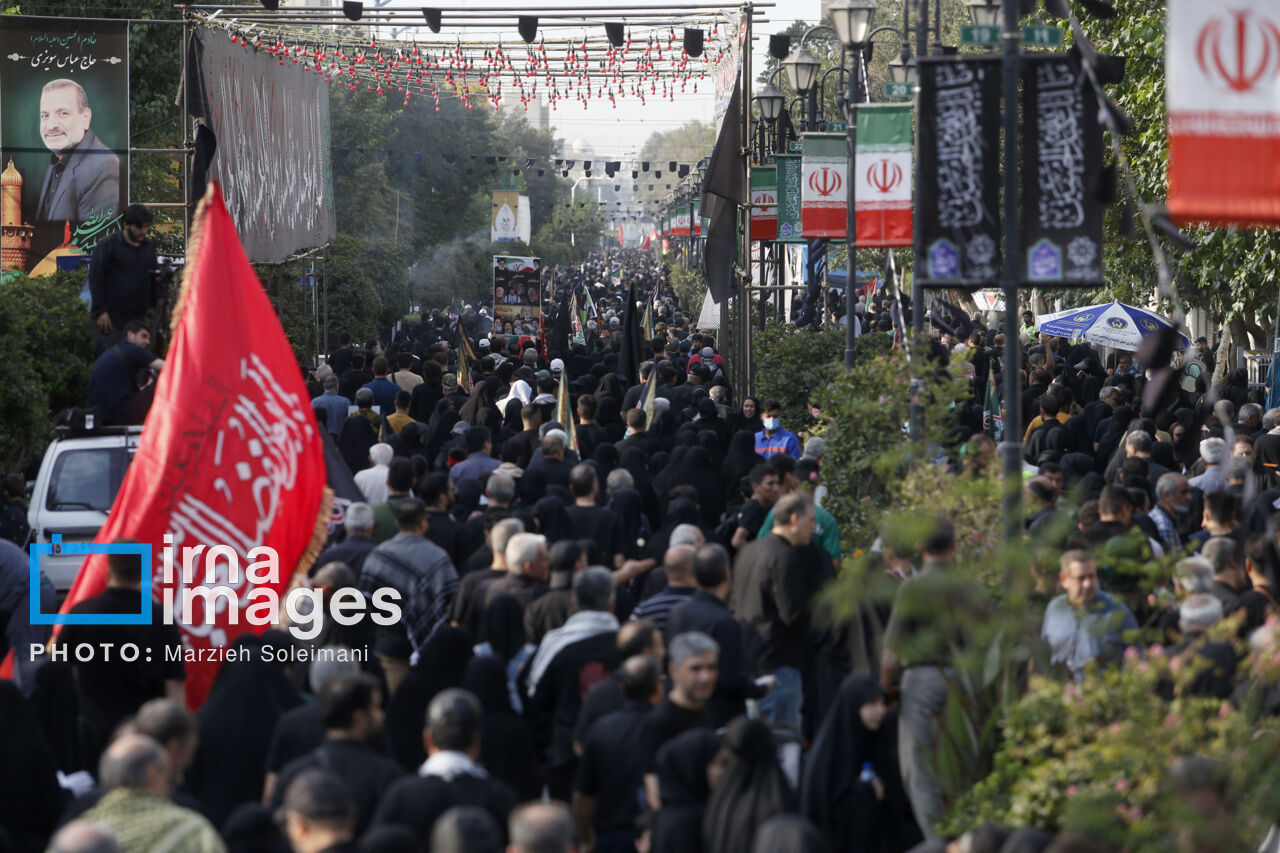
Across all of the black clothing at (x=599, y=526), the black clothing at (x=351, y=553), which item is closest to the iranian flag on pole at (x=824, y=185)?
the black clothing at (x=599, y=526)

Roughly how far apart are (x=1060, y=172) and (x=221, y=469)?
4021mm

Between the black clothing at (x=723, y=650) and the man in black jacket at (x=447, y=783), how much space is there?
6.08 ft

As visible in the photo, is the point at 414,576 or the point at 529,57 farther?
the point at 529,57

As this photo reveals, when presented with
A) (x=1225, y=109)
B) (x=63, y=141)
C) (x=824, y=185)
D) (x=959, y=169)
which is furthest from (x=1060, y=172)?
(x=63, y=141)

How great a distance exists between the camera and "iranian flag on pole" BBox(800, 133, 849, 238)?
19.4m

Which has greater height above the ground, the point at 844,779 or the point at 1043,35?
the point at 1043,35

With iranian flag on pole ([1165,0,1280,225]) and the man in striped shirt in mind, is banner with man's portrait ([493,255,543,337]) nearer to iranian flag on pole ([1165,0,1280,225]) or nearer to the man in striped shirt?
the man in striped shirt

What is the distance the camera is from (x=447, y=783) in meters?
5.68

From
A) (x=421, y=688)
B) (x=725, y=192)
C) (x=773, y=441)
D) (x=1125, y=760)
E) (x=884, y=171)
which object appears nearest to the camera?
(x=1125, y=760)

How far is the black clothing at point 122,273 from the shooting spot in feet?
39.4

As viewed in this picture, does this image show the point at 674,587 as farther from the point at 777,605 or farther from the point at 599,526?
the point at 599,526

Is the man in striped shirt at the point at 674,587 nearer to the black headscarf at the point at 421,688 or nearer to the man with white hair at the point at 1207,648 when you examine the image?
the black headscarf at the point at 421,688

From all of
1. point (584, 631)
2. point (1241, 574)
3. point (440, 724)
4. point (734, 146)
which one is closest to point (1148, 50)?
point (734, 146)

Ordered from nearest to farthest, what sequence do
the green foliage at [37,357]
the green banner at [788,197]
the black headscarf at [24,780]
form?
the black headscarf at [24,780]
the green foliage at [37,357]
the green banner at [788,197]
